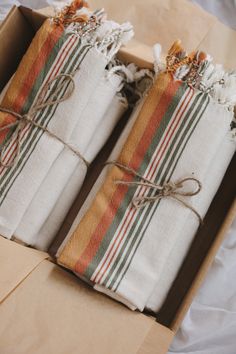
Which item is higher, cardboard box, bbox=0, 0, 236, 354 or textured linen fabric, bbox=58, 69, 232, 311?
textured linen fabric, bbox=58, 69, 232, 311

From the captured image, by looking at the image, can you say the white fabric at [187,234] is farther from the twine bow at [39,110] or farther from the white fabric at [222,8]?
the white fabric at [222,8]

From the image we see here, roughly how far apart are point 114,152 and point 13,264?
0.87ft

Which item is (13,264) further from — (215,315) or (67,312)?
→ (215,315)

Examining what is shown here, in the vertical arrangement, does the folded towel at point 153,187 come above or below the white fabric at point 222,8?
below

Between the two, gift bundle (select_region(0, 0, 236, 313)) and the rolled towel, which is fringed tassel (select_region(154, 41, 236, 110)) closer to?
gift bundle (select_region(0, 0, 236, 313))

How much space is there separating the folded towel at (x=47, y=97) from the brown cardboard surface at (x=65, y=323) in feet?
0.42

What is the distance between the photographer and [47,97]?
2.37 ft

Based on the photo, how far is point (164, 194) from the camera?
0.68m

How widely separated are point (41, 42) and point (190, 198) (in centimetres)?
37

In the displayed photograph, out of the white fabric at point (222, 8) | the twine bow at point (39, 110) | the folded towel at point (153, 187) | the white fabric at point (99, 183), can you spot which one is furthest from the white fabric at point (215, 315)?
the white fabric at point (222, 8)

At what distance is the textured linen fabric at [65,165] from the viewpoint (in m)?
0.73

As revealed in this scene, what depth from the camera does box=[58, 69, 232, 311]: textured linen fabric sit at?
0.67m

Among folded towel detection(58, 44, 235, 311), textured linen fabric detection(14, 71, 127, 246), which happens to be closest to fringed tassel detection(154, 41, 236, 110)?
folded towel detection(58, 44, 235, 311)

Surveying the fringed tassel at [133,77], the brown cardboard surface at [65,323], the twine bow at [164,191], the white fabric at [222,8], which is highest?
the white fabric at [222,8]
